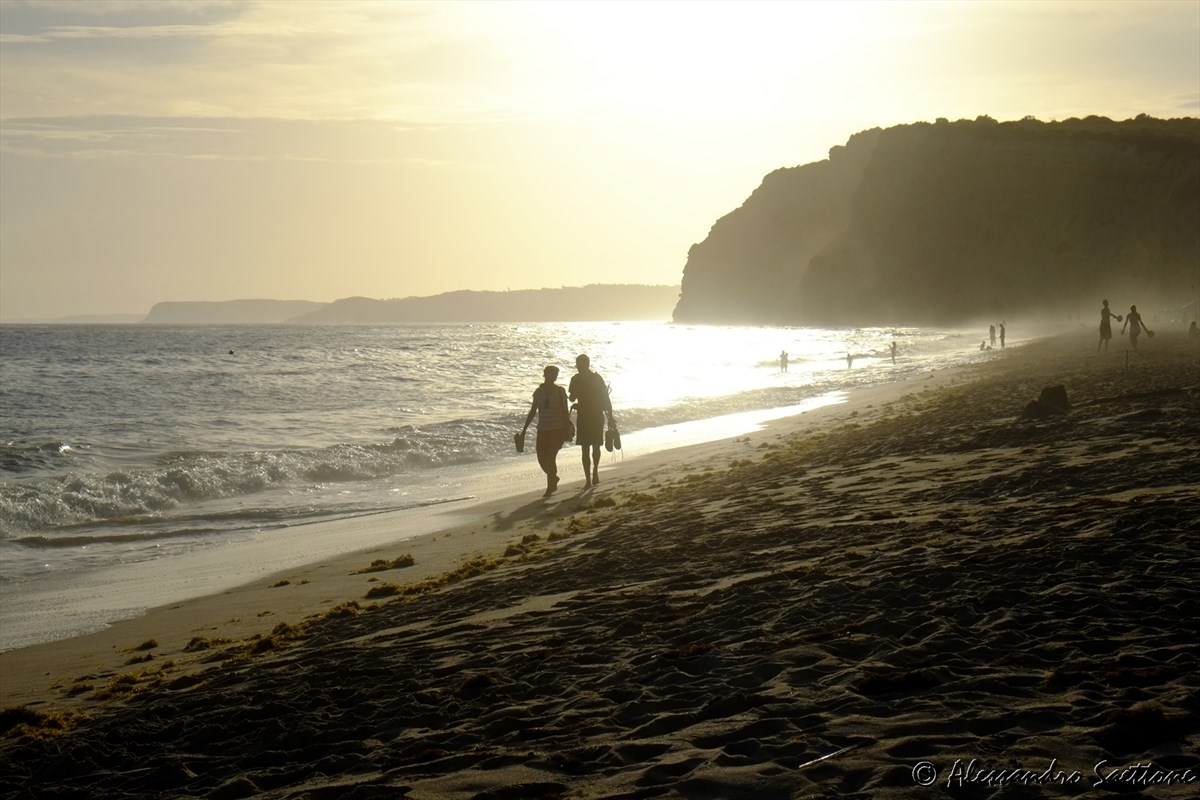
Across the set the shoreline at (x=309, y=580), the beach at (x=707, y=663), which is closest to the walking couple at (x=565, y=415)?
the shoreline at (x=309, y=580)

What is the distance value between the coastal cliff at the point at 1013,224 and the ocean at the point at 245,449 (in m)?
49.8

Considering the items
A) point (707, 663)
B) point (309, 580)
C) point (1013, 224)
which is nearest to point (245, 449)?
point (309, 580)

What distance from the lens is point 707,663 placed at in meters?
4.90

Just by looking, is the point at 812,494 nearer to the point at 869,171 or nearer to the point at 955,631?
the point at 955,631

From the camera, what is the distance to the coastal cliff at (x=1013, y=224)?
87812mm

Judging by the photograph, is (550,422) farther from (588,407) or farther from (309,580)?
(309,580)

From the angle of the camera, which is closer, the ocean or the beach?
the beach

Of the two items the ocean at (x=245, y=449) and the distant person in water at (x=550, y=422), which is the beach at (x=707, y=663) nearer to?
the ocean at (x=245, y=449)

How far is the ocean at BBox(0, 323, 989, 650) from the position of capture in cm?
1159

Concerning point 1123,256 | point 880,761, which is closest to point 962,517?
point 880,761
